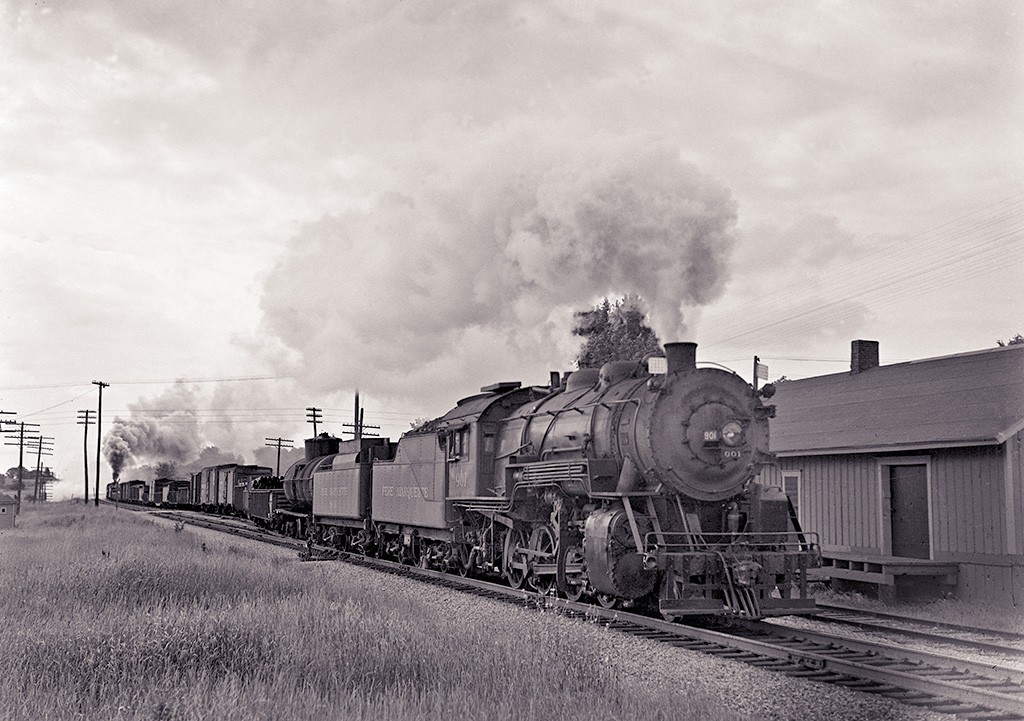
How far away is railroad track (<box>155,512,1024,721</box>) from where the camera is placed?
25.5 feet

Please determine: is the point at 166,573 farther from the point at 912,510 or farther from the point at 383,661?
the point at 912,510

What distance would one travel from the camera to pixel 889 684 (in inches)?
331

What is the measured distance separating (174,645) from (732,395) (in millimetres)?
8080

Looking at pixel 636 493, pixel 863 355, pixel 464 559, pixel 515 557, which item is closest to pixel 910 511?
pixel 863 355

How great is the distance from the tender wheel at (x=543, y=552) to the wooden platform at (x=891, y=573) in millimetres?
4380

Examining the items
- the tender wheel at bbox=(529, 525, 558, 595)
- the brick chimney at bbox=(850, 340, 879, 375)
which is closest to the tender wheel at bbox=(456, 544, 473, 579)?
the tender wheel at bbox=(529, 525, 558, 595)

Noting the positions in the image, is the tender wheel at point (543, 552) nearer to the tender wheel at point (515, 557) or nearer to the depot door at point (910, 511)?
the tender wheel at point (515, 557)

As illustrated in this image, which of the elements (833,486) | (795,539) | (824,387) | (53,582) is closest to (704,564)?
(795,539)

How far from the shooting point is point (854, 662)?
9.02 m

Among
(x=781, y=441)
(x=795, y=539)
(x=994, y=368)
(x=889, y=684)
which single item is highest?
(x=994, y=368)

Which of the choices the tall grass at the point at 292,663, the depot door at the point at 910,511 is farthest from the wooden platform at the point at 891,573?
the tall grass at the point at 292,663

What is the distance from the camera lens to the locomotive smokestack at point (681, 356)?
12938 millimetres

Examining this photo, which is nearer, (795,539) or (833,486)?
(795,539)

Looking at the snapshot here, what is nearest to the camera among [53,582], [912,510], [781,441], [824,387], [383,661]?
[383,661]
